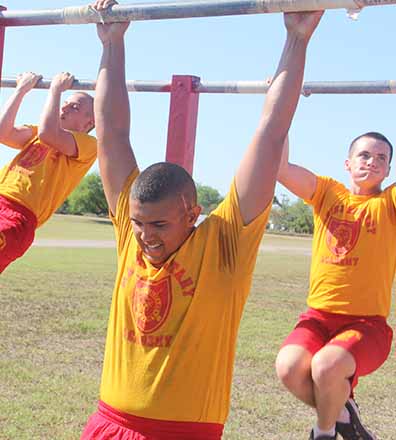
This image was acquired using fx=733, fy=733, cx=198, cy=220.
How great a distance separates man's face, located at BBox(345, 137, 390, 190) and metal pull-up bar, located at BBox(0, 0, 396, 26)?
1.74m

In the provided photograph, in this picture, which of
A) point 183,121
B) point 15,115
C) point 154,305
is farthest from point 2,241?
point 154,305

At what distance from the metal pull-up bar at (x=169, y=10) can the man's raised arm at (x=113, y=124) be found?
11cm

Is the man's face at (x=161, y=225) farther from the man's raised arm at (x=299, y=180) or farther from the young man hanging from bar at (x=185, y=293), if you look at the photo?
the man's raised arm at (x=299, y=180)

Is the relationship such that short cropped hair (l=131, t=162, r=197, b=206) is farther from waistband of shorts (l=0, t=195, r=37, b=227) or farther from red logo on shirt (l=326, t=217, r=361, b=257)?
waistband of shorts (l=0, t=195, r=37, b=227)

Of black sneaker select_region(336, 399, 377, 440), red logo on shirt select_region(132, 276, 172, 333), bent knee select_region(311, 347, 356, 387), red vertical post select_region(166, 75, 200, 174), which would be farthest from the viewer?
black sneaker select_region(336, 399, 377, 440)

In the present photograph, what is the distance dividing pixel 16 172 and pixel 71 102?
0.58 m

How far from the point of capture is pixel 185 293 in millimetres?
2477

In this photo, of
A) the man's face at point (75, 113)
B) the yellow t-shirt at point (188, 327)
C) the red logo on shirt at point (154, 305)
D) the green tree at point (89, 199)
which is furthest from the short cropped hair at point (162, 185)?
the green tree at point (89, 199)

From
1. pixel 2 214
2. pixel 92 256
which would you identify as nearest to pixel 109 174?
pixel 2 214

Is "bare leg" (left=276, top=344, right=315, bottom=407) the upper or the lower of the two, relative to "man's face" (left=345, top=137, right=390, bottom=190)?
lower

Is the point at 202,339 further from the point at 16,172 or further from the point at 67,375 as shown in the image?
the point at 67,375

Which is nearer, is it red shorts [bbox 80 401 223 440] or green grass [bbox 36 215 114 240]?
red shorts [bbox 80 401 223 440]

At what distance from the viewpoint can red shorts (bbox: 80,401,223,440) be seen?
7.82 feet

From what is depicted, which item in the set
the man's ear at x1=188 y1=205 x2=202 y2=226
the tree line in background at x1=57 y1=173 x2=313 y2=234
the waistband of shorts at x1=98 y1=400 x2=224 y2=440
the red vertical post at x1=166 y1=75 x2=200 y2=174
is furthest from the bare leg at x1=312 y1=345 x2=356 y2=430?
the tree line in background at x1=57 y1=173 x2=313 y2=234
